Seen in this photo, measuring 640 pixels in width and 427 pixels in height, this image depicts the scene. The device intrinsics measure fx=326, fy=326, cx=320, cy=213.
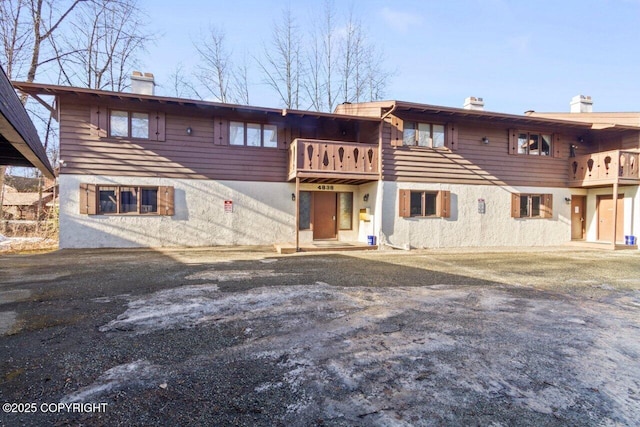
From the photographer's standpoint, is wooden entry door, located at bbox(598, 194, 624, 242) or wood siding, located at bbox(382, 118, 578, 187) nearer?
wood siding, located at bbox(382, 118, 578, 187)

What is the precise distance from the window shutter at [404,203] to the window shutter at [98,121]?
975 cm

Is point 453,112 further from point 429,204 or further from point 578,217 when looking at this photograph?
point 578,217

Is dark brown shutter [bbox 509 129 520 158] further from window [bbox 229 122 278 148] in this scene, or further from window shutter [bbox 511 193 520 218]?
window [bbox 229 122 278 148]

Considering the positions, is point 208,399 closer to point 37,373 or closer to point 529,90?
point 37,373

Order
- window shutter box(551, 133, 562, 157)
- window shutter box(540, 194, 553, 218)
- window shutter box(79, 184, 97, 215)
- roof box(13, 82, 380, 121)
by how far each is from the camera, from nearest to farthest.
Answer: roof box(13, 82, 380, 121) → window shutter box(79, 184, 97, 215) → window shutter box(540, 194, 553, 218) → window shutter box(551, 133, 562, 157)

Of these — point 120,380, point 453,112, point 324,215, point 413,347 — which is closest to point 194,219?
point 324,215

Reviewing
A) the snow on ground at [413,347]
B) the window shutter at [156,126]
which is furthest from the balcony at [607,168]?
the window shutter at [156,126]

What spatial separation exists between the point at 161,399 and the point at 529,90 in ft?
68.8

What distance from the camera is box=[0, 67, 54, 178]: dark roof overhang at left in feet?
13.5

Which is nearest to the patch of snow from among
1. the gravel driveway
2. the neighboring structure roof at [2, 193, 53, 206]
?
the gravel driveway

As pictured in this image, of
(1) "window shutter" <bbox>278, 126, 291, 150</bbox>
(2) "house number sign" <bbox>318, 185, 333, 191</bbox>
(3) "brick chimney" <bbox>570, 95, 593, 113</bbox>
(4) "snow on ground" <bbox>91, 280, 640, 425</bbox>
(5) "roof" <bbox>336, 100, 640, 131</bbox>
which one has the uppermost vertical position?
(3) "brick chimney" <bbox>570, 95, 593, 113</bbox>

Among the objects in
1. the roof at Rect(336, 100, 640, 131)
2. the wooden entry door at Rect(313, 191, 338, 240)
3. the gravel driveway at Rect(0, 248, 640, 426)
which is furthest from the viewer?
the wooden entry door at Rect(313, 191, 338, 240)

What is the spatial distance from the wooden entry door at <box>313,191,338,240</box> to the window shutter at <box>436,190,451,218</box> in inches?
148

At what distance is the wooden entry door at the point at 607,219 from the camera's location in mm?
12789
